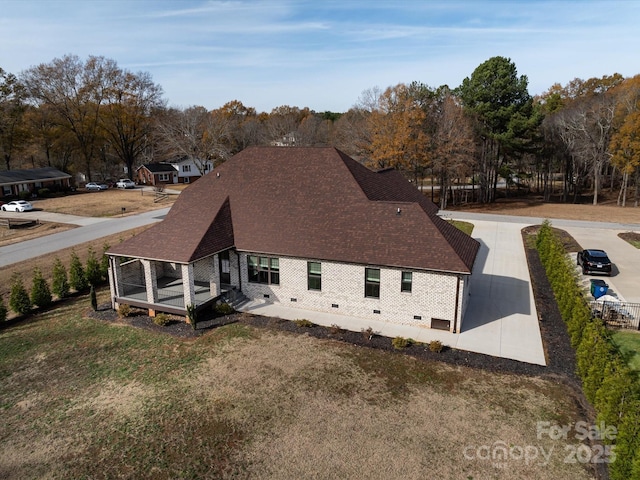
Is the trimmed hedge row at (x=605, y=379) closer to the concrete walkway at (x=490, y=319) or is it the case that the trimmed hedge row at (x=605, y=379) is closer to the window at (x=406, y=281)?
the concrete walkway at (x=490, y=319)

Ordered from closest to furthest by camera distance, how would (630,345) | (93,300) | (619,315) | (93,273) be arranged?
(630,345) → (619,315) → (93,300) → (93,273)

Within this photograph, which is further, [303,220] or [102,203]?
[102,203]

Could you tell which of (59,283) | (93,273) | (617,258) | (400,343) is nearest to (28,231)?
(93,273)

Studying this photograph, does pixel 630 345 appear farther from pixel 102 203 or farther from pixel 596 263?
pixel 102 203

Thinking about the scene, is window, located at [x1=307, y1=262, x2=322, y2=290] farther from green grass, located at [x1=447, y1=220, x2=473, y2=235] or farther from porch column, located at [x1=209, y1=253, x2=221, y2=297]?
green grass, located at [x1=447, y1=220, x2=473, y2=235]

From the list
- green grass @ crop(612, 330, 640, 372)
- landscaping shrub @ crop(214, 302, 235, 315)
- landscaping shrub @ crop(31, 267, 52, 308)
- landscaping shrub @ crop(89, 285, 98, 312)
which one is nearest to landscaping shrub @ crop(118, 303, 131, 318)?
landscaping shrub @ crop(89, 285, 98, 312)

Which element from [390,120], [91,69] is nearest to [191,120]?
[91,69]
